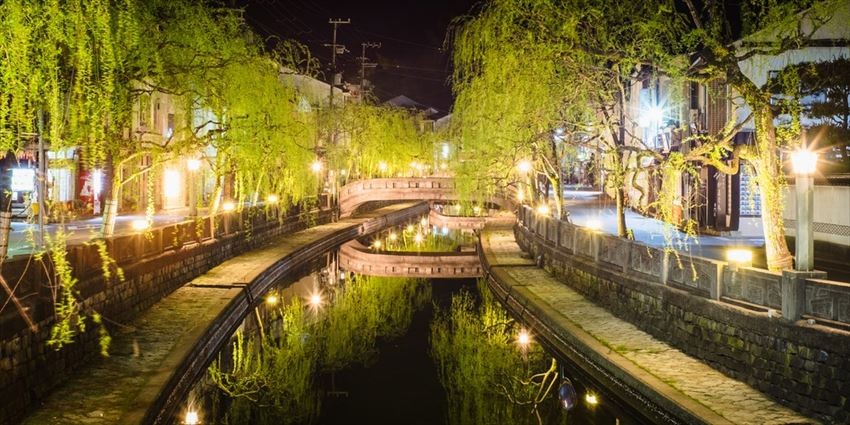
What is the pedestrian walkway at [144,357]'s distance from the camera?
919cm

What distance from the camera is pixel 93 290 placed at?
41.8 feet

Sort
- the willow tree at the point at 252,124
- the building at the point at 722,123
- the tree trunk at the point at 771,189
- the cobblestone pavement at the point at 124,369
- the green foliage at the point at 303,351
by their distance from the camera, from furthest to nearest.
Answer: the building at the point at 722,123 → the willow tree at the point at 252,124 → the green foliage at the point at 303,351 → the tree trunk at the point at 771,189 → the cobblestone pavement at the point at 124,369

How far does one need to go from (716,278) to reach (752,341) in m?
1.33

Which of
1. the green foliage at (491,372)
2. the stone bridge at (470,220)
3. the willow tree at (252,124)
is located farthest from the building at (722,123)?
the stone bridge at (470,220)

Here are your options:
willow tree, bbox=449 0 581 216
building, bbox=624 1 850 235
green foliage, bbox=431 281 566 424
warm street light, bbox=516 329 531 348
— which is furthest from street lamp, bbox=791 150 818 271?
building, bbox=624 1 850 235

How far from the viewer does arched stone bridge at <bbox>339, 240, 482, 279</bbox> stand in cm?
3009

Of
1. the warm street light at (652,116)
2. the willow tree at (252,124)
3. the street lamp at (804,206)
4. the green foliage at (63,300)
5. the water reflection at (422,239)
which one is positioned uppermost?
the warm street light at (652,116)

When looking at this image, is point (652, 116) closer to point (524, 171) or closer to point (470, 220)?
point (524, 171)

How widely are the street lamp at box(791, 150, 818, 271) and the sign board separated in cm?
2184

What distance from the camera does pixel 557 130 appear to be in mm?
22438

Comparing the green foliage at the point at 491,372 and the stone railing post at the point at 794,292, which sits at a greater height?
the stone railing post at the point at 794,292

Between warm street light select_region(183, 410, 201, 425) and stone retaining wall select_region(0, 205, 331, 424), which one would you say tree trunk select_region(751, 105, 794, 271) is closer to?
warm street light select_region(183, 410, 201, 425)

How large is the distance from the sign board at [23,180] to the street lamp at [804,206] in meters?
21.8

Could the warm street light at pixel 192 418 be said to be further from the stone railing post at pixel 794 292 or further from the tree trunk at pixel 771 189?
the tree trunk at pixel 771 189
